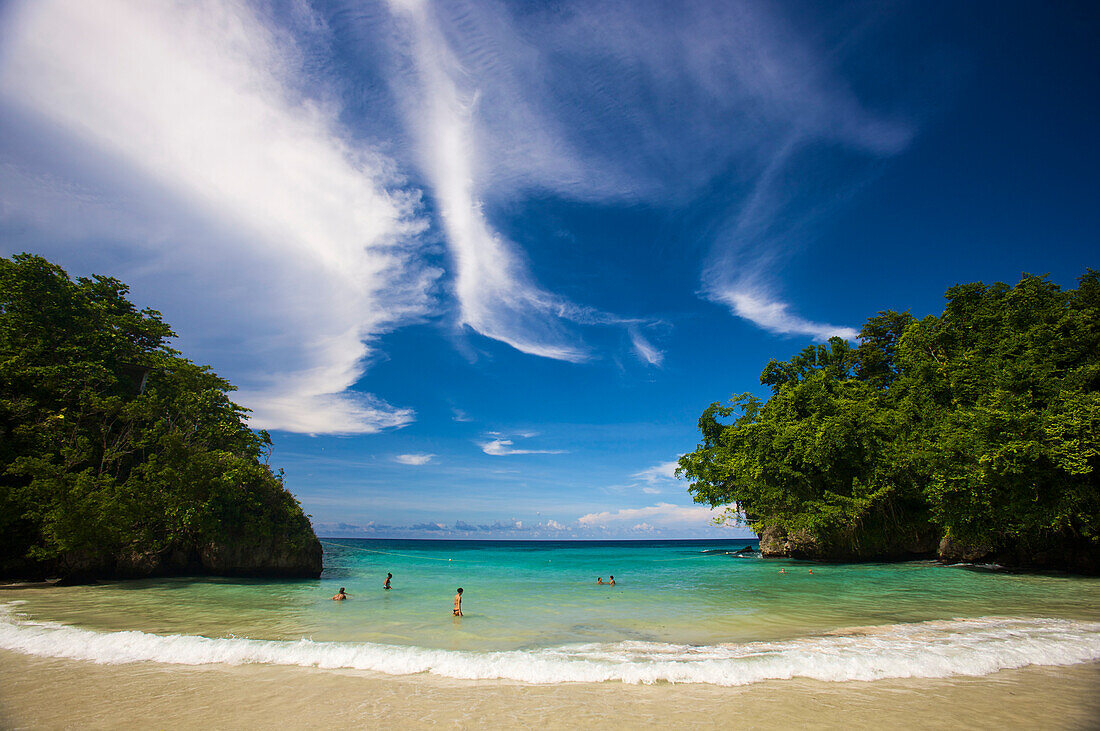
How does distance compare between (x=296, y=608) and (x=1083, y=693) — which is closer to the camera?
(x=1083, y=693)

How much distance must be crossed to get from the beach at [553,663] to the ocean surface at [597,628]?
0.06 metres

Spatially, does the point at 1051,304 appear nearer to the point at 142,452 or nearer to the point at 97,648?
the point at 97,648

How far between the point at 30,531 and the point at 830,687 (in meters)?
26.9

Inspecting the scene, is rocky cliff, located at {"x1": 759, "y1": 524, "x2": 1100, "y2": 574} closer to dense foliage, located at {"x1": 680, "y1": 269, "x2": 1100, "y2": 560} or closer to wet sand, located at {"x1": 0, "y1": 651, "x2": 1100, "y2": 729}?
dense foliage, located at {"x1": 680, "y1": 269, "x2": 1100, "y2": 560}

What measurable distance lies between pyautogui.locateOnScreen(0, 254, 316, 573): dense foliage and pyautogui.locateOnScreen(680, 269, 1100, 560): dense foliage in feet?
102

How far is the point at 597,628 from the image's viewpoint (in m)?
12.4

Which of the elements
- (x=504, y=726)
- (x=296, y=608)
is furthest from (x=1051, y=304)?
(x=296, y=608)

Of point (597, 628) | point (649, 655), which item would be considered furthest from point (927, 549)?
point (649, 655)

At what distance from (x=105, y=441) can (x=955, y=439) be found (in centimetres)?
3848

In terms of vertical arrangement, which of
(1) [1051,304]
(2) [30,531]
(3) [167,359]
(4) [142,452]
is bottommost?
(2) [30,531]

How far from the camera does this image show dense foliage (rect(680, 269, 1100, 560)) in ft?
61.2

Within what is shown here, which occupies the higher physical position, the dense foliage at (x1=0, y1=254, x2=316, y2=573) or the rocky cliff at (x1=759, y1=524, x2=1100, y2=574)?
the dense foliage at (x1=0, y1=254, x2=316, y2=573)

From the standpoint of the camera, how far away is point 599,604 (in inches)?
659

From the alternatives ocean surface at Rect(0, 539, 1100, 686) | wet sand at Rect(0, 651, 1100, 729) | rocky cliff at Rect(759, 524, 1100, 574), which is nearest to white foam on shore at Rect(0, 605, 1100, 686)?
ocean surface at Rect(0, 539, 1100, 686)
